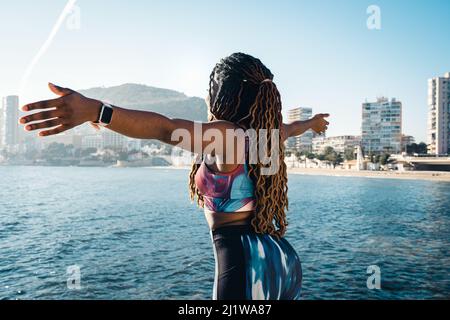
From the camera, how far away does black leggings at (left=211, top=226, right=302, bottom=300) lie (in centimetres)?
234

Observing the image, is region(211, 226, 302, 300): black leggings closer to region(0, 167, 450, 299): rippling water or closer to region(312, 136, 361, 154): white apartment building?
region(0, 167, 450, 299): rippling water

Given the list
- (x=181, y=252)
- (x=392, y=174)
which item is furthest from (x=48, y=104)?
(x=392, y=174)

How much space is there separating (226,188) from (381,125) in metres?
181

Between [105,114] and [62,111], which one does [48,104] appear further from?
[105,114]

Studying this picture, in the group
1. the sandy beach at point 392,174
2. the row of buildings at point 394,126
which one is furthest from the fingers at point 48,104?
the row of buildings at point 394,126

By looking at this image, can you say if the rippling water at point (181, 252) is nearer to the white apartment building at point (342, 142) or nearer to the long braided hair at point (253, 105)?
the long braided hair at point (253, 105)

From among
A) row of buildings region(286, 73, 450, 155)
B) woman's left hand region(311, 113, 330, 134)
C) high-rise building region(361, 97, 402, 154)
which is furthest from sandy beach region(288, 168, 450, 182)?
woman's left hand region(311, 113, 330, 134)

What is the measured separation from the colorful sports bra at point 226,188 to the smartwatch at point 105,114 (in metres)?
0.64

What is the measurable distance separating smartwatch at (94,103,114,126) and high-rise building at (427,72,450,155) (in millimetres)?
153250

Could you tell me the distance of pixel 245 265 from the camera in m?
2.35

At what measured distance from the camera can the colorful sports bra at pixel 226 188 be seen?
225cm
